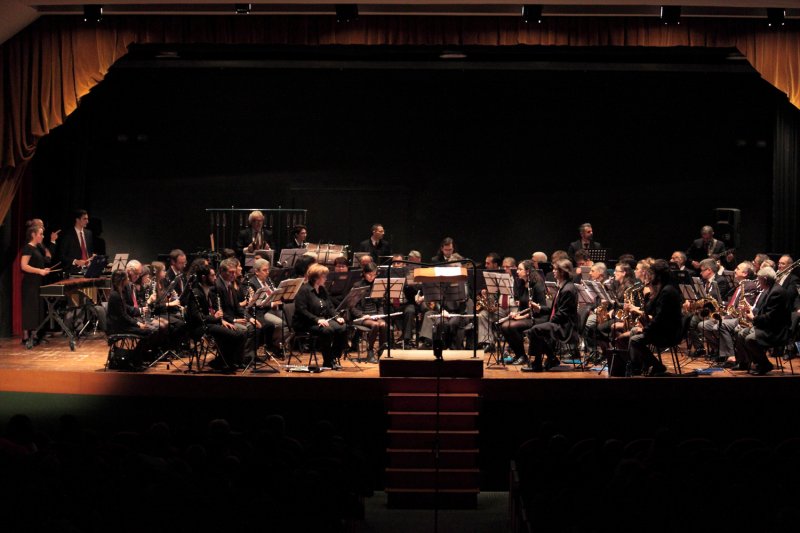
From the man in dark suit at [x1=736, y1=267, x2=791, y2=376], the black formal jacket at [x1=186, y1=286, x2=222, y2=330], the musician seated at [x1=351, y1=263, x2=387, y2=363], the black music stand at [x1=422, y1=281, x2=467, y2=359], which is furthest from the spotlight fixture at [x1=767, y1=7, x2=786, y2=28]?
the black formal jacket at [x1=186, y1=286, x2=222, y2=330]

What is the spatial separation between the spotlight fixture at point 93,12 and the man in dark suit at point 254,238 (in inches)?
136

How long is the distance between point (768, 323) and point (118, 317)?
24.5 ft

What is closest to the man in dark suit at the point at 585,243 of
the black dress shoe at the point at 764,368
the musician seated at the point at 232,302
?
the black dress shoe at the point at 764,368

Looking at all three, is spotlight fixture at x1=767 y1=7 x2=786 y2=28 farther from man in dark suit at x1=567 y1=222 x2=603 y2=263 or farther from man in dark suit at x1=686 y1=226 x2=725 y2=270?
man in dark suit at x1=567 y1=222 x2=603 y2=263

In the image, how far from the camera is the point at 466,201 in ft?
53.6

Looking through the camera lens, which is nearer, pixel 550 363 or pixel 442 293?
pixel 442 293

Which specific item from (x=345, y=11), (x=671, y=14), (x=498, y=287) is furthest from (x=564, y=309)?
(x=345, y=11)

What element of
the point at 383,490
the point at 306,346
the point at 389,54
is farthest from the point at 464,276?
the point at 389,54

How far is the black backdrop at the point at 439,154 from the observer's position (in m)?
16.2

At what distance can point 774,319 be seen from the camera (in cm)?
1052

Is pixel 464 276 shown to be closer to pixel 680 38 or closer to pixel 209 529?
pixel 680 38

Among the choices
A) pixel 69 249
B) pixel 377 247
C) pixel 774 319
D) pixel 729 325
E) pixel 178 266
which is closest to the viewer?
pixel 774 319

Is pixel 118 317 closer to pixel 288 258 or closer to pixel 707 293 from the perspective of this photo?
pixel 288 258

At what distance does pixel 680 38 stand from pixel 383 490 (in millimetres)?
6890
